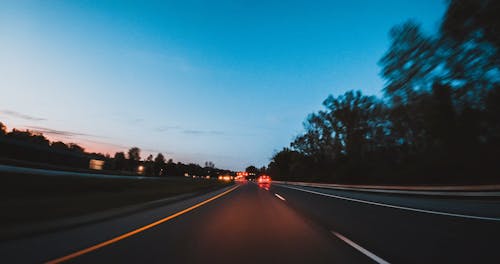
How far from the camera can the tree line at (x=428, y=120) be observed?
15.5 m

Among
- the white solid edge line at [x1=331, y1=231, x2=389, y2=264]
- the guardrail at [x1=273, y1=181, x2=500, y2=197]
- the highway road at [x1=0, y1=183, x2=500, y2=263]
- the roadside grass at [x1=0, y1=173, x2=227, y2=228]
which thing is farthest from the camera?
the guardrail at [x1=273, y1=181, x2=500, y2=197]

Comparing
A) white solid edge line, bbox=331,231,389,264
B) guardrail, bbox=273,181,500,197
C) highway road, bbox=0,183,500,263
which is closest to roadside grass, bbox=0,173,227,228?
highway road, bbox=0,183,500,263

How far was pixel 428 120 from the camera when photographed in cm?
3167

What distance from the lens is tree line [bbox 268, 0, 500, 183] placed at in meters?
15.5

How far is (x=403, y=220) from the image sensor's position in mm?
8641

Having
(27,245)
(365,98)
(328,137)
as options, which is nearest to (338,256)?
(27,245)

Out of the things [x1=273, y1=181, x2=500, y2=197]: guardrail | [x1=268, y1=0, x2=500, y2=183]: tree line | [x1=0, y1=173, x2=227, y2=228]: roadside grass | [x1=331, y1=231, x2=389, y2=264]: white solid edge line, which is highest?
[x1=268, y1=0, x2=500, y2=183]: tree line

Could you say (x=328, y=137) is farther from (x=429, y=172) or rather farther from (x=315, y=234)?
(x=315, y=234)

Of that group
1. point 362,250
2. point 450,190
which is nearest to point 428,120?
point 450,190

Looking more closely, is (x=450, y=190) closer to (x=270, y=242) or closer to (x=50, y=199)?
(x=270, y=242)

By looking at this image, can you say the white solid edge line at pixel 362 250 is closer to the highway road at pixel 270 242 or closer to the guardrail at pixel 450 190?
the highway road at pixel 270 242

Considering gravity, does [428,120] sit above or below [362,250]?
above

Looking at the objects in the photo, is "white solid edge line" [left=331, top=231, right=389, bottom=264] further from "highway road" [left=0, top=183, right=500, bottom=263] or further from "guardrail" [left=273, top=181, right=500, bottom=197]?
"guardrail" [left=273, top=181, right=500, bottom=197]

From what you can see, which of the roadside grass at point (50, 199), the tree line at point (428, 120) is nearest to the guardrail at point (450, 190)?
the tree line at point (428, 120)
